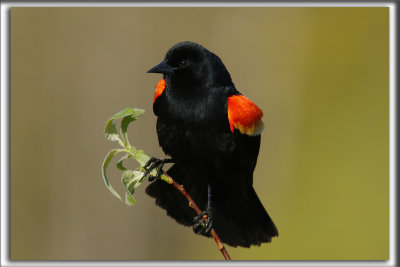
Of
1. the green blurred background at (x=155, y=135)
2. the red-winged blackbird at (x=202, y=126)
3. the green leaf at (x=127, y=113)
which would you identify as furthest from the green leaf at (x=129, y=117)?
the green blurred background at (x=155, y=135)

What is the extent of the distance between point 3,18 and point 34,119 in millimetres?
2395

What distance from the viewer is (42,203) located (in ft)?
18.9

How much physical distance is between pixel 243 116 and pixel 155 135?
2827mm

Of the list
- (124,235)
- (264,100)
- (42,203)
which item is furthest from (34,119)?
(264,100)

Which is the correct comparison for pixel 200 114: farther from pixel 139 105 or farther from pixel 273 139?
pixel 273 139

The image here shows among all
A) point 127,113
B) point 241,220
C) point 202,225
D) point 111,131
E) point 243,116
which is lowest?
point 241,220

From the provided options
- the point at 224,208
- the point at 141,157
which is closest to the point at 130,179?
the point at 141,157

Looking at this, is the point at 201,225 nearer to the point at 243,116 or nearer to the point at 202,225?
the point at 202,225

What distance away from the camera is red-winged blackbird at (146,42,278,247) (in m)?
3.09

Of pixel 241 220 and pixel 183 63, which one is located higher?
pixel 183 63

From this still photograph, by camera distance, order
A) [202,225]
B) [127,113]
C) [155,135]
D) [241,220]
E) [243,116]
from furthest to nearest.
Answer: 1. [155,135]
2. [241,220]
3. [202,225]
4. [243,116]
5. [127,113]

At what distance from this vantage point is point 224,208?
11.8 feet

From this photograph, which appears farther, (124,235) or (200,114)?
(124,235)

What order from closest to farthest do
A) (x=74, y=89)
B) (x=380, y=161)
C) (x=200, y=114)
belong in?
1. (x=200, y=114)
2. (x=74, y=89)
3. (x=380, y=161)
